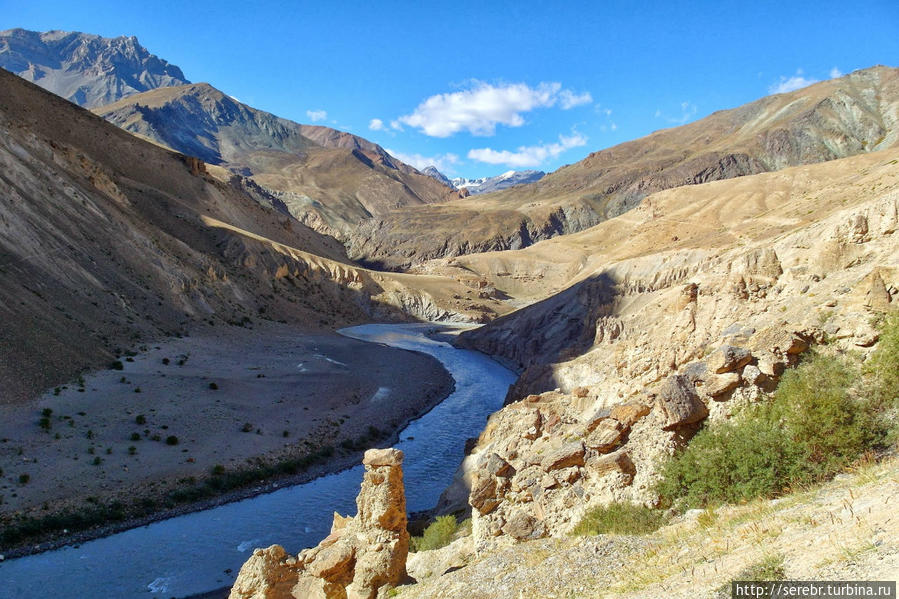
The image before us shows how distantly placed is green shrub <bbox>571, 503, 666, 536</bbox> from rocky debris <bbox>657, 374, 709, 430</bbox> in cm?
179

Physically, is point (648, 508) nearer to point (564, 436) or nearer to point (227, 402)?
point (564, 436)

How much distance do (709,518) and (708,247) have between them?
42606 millimetres

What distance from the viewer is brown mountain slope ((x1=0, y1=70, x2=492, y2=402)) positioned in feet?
102

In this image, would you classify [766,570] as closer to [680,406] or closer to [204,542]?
[680,406]

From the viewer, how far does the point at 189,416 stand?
28.8 m

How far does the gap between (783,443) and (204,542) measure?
1837 cm

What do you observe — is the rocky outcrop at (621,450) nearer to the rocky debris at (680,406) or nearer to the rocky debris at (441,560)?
the rocky debris at (680,406)

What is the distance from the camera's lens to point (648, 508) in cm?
1066

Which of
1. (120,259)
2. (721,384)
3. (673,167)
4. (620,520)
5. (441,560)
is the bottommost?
(441,560)

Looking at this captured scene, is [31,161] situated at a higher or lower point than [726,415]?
higher

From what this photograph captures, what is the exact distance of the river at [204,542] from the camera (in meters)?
17.4

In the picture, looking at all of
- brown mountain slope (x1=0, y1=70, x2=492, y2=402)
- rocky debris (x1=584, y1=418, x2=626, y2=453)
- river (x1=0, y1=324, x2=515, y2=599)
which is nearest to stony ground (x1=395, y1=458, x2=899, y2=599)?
rocky debris (x1=584, y1=418, x2=626, y2=453)

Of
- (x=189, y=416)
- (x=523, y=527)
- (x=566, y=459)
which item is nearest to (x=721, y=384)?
(x=566, y=459)

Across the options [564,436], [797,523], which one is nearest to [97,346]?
[564,436]
